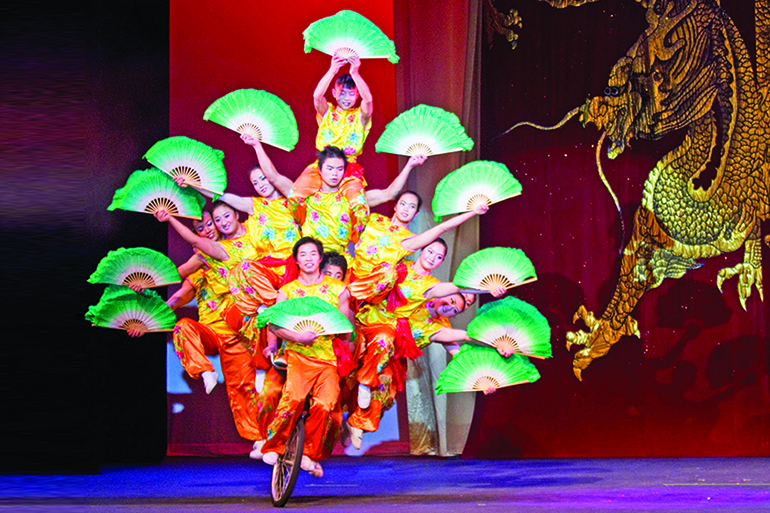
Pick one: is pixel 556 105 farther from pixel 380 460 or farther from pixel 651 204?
pixel 380 460

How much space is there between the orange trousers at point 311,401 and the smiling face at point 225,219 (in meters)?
1.25

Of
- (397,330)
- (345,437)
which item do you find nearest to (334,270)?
(397,330)

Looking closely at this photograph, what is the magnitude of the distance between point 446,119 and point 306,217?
888 mm

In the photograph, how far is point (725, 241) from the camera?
557 centimetres

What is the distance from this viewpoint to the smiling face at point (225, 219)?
5.13m

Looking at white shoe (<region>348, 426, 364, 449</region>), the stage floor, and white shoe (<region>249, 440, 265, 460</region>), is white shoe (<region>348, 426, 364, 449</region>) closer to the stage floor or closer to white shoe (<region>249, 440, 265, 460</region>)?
the stage floor

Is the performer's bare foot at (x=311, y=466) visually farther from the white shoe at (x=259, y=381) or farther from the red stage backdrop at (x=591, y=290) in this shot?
the red stage backdrop at (x=591, y=290)

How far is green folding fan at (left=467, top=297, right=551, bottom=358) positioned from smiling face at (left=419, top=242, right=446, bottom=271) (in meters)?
0.47

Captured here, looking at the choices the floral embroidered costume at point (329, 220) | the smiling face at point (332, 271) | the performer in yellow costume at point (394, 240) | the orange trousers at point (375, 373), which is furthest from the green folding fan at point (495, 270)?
the smiling face at point (332, 271)

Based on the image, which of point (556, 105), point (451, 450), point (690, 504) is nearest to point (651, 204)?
point (556, 105)

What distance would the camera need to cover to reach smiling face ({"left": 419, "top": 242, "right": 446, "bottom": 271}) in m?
5.06

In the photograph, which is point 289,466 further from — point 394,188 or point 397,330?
point 394,188

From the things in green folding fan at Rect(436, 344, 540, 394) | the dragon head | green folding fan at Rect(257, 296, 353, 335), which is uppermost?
the dragon head

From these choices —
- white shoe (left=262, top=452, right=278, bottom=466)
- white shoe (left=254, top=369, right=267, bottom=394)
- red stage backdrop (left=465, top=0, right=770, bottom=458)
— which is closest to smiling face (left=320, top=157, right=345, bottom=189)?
white shoe (left=262, top=452, right=278, bottom=466)
